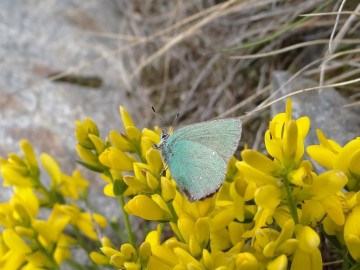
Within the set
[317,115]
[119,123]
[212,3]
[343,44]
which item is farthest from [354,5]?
[119,123]

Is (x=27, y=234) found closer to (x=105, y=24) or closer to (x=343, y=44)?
(x=343, y=44)

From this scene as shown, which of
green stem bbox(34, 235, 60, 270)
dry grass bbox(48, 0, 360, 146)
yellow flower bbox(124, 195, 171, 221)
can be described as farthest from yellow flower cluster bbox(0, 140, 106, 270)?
dry grass bbox(48, 0, 360, 146)

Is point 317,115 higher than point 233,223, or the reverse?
point 233,223

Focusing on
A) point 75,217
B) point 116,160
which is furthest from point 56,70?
point 116,160

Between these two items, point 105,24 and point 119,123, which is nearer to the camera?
point 119,123

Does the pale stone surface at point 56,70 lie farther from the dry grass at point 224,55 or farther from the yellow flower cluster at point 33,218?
the yellow flower cluster at point 33,218

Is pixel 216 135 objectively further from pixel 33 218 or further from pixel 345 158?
pixel 33 218

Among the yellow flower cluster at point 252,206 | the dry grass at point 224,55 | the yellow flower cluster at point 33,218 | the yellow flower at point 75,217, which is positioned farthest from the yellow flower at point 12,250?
the dry grass at point 224,55

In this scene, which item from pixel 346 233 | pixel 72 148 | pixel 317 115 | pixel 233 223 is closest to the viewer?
pixel 346 233
